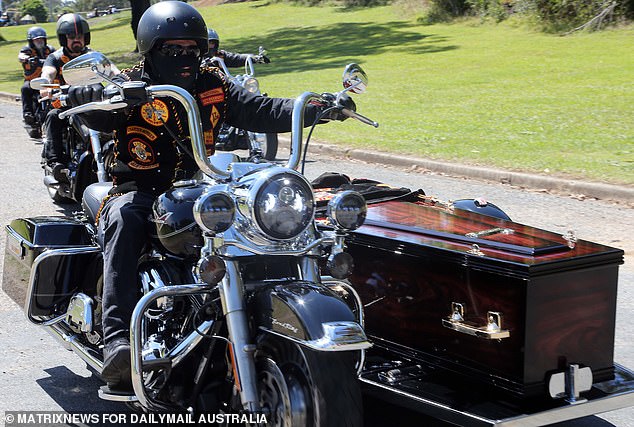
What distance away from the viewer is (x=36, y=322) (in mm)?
4629

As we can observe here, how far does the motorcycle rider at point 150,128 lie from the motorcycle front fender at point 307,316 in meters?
0.74

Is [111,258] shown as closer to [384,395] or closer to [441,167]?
[384,395]

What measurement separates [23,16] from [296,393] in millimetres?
81132

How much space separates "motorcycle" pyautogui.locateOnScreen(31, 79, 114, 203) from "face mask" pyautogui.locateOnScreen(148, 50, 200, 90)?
2.90 m

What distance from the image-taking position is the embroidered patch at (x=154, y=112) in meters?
4.10

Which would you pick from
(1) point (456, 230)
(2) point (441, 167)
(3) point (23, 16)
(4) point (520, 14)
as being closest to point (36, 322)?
(1) point (456, 230)

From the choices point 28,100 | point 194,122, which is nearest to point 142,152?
point 194,122

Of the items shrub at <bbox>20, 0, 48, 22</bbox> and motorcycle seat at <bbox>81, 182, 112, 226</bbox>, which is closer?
motorcycle seat at <bbox>81, 182, 112, 226</bbox>

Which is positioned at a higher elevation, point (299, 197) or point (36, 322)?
point (299, 197)

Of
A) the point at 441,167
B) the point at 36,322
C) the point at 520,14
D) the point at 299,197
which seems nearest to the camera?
the point at 299,197

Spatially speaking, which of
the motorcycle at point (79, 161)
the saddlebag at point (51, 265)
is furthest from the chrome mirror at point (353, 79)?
the motorcycle at point (79, 161)

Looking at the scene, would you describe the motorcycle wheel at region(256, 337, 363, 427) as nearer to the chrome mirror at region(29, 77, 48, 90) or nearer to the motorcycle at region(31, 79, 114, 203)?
the chrome mirror at region(29, 77, 48, 90)

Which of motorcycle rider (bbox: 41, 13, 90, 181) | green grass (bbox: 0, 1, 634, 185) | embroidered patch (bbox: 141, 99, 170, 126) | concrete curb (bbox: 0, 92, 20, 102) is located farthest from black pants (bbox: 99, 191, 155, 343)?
concrete curb (bbox: 0, 92, 20, 102)

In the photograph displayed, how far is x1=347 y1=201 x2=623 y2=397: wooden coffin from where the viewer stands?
3789 mm
